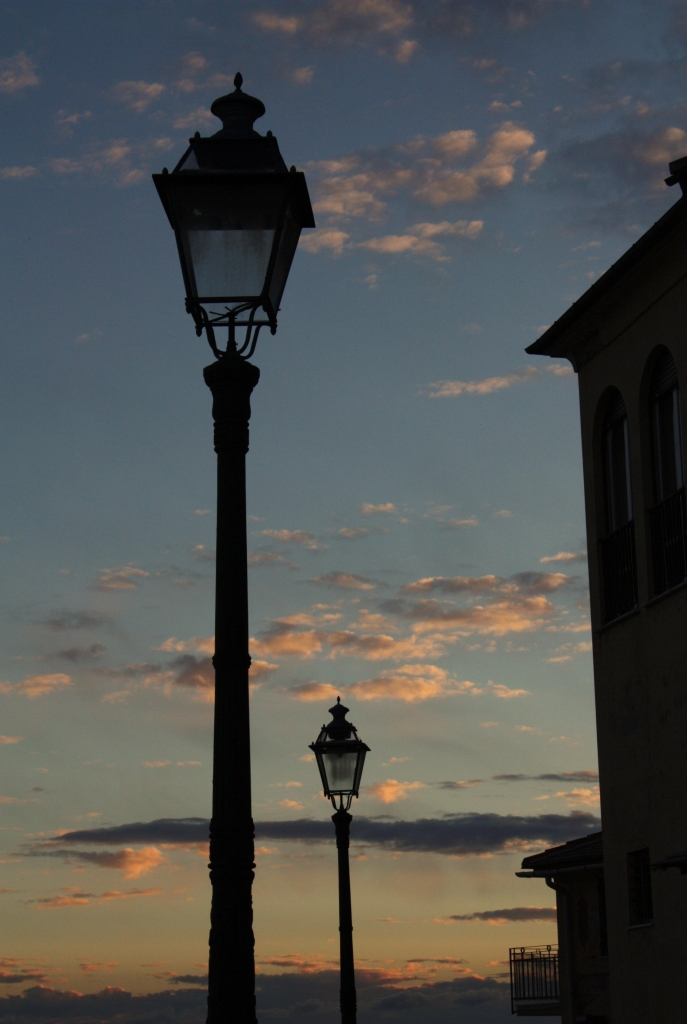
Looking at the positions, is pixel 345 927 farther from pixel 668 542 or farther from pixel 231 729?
pixel 231 729

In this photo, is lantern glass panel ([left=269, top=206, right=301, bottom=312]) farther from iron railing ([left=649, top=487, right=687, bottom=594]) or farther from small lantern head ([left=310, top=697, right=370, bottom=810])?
iron railing ([left=649, top=487, right=687, bottom=594])

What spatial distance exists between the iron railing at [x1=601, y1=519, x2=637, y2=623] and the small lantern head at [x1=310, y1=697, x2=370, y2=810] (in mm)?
4683

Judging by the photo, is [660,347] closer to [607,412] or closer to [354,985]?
[607,412]

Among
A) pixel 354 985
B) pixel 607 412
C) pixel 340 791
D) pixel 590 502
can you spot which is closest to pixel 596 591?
pixel 590 502

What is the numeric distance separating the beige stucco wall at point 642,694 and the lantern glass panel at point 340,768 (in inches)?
159

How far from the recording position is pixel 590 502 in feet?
64.7

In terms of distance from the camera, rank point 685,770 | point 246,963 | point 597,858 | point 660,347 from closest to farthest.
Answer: point 246,963 < point 685,770 < point 660,347 < point 597,858

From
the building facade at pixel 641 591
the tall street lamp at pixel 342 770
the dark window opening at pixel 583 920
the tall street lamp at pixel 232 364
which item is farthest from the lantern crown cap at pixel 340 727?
the dark window opening at pixel 583 920

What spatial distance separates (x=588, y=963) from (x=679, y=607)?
1586 centimetres

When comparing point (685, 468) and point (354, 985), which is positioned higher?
point (685, 468)

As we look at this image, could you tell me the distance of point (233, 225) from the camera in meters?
5.99

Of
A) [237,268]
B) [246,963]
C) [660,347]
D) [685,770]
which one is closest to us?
[246,963]

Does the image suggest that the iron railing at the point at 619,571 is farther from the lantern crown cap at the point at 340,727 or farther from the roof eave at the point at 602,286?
the lantern crown cap at the point at 340,727

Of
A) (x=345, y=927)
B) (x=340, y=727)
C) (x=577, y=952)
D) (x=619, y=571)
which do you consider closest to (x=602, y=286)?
(x=619, y=571)
